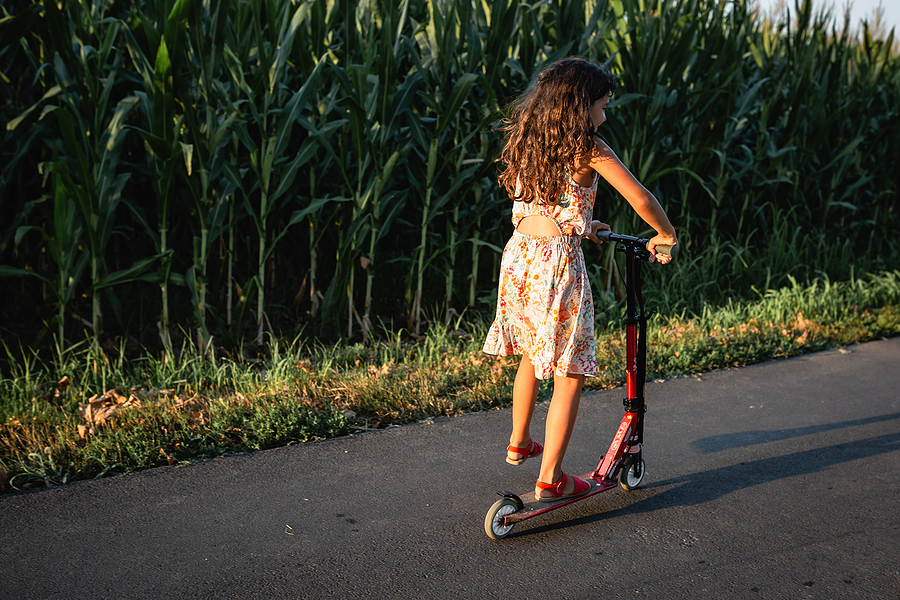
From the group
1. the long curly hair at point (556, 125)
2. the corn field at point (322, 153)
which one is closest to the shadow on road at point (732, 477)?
the long curly hair at point (556, 125)

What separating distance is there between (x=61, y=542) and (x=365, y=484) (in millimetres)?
1237

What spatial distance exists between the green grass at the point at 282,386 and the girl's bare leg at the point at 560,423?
1.30 metres

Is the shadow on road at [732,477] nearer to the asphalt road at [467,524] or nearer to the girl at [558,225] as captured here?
the asphalt road at [467,524]

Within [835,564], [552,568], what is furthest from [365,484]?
[835,564]

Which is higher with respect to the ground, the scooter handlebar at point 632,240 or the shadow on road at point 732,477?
the scooter handlebar at point 632,240

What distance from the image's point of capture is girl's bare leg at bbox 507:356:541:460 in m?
3.24

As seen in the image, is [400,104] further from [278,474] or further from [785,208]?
[785,208]

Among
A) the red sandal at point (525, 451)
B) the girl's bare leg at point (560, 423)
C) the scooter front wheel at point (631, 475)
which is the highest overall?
the girl's bare leg at point (560, 423)

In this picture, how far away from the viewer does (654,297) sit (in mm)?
6672

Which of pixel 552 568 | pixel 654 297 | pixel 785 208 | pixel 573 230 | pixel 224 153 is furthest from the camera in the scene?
pixel 785 208

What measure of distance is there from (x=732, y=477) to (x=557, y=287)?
4.67ft

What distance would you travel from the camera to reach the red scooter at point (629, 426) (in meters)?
3.07

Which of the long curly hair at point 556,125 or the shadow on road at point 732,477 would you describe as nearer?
the long curly hair at point 556,125

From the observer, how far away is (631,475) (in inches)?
136
